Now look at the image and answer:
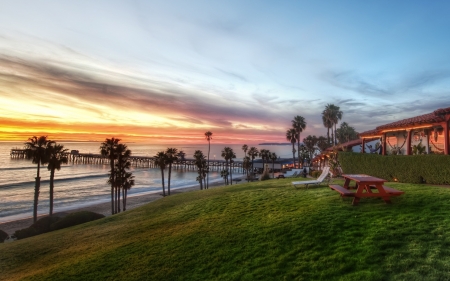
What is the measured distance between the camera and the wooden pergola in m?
12.3

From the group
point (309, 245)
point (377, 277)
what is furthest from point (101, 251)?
point (377, 277)

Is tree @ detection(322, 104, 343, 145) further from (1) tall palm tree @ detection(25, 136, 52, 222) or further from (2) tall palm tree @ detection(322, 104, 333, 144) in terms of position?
(1) tall palm tree @ detection(25, 136, 52, 222)

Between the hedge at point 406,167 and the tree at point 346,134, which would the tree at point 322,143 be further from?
the hedge at point 406,167

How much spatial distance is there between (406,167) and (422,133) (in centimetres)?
551

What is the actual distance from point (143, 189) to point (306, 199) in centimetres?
4499

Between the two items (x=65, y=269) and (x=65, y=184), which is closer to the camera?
(x=65, y=269)

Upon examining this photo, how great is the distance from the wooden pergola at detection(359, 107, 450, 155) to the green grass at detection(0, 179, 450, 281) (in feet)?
18.2

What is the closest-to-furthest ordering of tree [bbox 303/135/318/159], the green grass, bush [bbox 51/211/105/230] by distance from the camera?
the green grass, bush [bbox 51/211/105/230], tree [bbox 303/135/318/159]

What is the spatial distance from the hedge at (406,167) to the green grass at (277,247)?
375cm

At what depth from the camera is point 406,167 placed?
1316 cm

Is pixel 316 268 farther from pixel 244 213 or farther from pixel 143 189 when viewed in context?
pixel 143 189

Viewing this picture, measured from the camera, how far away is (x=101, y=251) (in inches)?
315

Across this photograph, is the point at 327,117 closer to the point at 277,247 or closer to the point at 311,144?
the point at 311,144

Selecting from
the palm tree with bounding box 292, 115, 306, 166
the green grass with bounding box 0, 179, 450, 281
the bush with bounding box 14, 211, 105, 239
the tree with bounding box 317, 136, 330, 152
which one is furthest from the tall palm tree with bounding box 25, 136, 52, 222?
the tree with bounding box 317, 136, 330, 152
